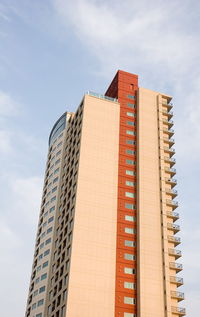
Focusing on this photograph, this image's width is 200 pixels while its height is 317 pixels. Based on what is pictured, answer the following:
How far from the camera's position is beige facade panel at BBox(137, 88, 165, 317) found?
7894 cm

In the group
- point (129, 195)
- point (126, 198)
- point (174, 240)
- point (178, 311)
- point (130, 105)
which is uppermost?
point (130, 105)

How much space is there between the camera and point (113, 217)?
281 feet

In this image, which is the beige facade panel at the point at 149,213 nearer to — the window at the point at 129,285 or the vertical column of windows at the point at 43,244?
the window at the point at 129,285

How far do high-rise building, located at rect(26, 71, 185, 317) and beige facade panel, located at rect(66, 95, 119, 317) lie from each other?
0.59 feet

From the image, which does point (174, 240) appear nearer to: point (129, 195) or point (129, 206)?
point (129, 206)

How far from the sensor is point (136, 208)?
89062 mm

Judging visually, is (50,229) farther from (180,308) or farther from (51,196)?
(180,308)

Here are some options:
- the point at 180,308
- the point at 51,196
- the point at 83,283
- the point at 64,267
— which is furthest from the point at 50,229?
the point at 180,308

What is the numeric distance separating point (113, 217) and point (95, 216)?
376 centimetres

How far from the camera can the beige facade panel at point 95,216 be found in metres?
75.7

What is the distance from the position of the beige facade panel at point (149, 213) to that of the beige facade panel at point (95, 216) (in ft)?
17.5

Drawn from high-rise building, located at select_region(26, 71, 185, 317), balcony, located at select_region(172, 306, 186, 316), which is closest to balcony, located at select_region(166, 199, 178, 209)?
high-rise building, located at select_region(26, 71, 185, 317)

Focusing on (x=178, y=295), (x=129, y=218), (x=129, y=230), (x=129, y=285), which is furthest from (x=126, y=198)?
(x=178, y=295)

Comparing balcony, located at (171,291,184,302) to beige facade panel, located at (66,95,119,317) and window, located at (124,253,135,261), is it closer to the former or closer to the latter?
window, located at (124,253,135,261)
